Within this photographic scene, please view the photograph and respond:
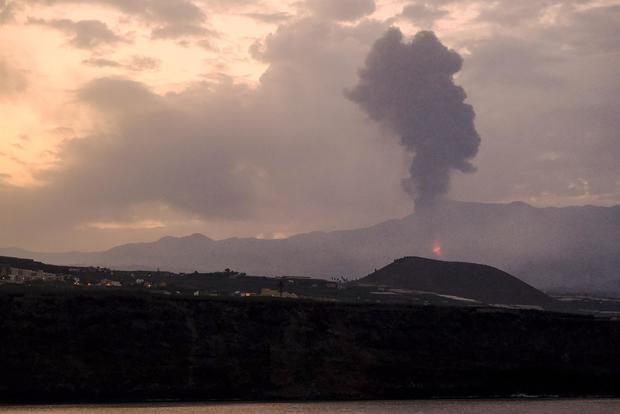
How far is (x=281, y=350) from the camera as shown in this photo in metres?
128

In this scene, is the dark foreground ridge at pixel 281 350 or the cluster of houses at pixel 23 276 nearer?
the dark foreground ridge at pixel 281 350

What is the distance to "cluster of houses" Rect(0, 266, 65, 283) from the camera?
180 m

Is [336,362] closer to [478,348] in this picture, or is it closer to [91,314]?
[478,348]

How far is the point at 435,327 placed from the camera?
140 metres

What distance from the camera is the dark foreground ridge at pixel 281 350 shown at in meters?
118

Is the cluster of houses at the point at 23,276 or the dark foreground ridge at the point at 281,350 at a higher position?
the cluster of houses at the point at 23,276

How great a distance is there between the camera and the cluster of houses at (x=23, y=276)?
590 ft

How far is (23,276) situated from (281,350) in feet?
253

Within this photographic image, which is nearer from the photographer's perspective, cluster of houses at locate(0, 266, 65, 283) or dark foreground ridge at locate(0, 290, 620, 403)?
dark foreground ridge at locate(0, 290, 620, 403)

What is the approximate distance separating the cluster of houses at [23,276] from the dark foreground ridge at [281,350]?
4580cm

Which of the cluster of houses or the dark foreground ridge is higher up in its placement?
the cluster of houses

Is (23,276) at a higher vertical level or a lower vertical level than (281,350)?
higher

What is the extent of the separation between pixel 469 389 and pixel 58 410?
49.8 metres

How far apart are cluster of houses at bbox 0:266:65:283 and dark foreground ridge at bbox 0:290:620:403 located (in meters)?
45.8
